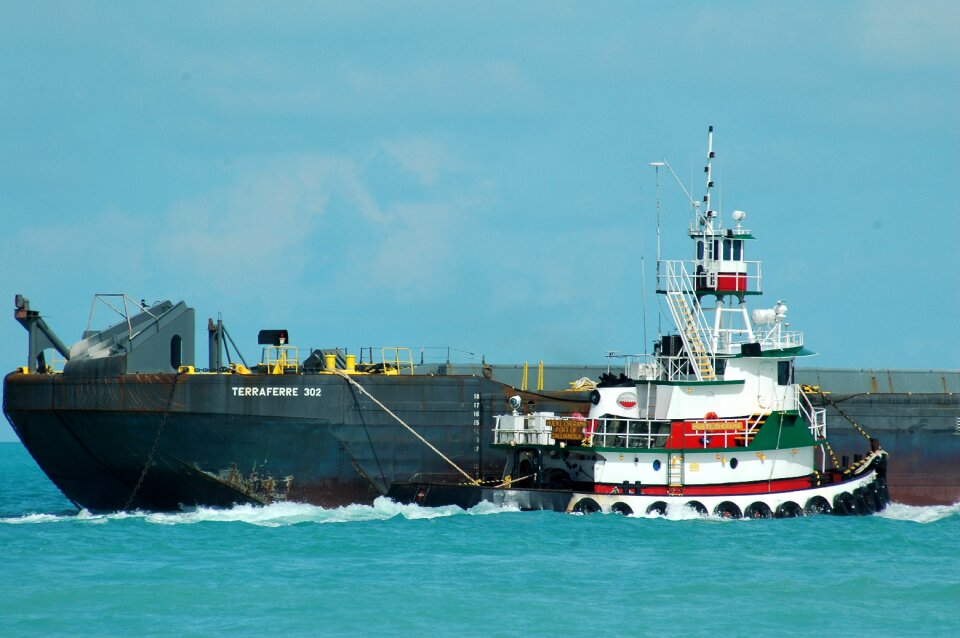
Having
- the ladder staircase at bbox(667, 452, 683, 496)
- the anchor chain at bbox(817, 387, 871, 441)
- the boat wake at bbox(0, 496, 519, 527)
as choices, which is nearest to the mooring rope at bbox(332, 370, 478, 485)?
the boat wake at bbox(0, 496, 519, 527)

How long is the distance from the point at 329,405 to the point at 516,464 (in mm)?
5242

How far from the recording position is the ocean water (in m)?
22.8

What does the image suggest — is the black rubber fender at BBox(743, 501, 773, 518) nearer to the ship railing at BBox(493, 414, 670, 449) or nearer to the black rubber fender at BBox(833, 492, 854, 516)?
the black rubber fender at BBox(833, 492, 854, 516)

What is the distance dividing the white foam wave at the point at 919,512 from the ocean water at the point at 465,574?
1.07m

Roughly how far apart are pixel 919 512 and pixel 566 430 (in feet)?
36.2

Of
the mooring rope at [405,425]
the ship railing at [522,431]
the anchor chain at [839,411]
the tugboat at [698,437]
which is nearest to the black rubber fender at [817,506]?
the tugboat at [698,437]

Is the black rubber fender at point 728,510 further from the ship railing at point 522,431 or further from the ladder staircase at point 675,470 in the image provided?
the ship railing at point 522,431

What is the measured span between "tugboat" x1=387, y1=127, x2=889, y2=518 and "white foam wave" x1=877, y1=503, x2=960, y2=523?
2.61 feet

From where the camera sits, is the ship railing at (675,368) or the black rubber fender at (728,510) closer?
the black rubber fender at (728,510)

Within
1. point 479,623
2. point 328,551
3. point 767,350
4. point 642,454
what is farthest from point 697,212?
point 479,623

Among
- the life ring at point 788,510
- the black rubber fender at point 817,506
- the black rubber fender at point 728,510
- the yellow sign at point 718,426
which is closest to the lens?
the black rubber fender at point 728,510

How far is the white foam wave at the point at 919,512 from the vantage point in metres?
35.7

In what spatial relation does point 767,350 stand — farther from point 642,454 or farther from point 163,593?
point 163,593

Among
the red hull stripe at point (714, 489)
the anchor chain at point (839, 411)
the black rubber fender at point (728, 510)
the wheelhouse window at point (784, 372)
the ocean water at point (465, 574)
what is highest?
the wheelhouse window at point (784, 372)
